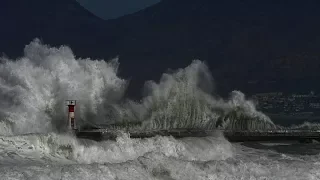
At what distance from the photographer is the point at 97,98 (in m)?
34.3

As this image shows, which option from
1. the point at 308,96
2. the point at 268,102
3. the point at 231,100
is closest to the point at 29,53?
the point at 231,100

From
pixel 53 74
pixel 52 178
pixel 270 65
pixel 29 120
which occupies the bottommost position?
pixel 52 178

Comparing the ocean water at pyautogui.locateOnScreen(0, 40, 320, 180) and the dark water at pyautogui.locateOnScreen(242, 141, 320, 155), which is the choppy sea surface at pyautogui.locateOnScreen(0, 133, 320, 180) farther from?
the dark water at pyautogui.locateOnScreen(242, 141, 320, 155)

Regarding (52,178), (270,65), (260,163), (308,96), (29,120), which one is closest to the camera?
(52,178)

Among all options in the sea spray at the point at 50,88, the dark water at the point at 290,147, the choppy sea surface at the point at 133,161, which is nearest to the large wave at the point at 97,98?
the sea spray at the point at 50,88

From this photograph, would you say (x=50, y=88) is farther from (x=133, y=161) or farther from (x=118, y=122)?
(x=133, y=161)

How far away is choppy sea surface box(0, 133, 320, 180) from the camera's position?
16.2m

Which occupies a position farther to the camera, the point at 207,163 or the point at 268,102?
the point at 268,102

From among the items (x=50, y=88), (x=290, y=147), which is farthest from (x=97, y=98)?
(x=290, y=147)

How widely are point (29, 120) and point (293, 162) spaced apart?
11.7m

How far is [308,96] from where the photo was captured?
122m

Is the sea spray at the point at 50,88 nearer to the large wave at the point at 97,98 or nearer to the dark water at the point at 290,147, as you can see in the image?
the large wave at the point at 97,98

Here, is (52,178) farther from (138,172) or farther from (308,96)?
(308,96)

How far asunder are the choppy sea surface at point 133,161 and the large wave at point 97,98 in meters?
6.23
